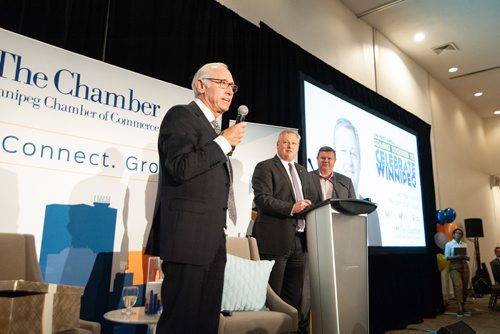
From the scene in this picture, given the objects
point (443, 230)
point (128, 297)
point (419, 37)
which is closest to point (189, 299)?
point (128, 297)

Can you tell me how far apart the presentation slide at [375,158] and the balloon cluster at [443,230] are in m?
0.66

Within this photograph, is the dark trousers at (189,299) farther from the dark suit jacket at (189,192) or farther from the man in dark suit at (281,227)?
the man in dark suit at (281,227)

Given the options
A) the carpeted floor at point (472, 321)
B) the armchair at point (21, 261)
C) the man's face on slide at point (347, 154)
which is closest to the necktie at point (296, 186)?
the armchair at point (21, 261)

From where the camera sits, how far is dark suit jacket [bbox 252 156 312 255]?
8.51 feet

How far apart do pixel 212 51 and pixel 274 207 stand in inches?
64.7

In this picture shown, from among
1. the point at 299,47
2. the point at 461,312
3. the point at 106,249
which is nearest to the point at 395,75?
the point at 299,47

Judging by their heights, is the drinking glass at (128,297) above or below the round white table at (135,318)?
above

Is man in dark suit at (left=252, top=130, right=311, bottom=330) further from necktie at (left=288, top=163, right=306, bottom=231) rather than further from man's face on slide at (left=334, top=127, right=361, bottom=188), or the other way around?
man's face on slide at (left=334, top=127, right=361, bottom=188)

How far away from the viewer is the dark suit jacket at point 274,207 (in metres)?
2.59

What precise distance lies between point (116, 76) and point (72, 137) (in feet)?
1.70

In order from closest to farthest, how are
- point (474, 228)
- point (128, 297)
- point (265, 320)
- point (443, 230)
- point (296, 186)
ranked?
point (128, 297), point (265, 320), point (296, 186), point (443, 230), point (474, 228)

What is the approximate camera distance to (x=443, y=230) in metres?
7.14

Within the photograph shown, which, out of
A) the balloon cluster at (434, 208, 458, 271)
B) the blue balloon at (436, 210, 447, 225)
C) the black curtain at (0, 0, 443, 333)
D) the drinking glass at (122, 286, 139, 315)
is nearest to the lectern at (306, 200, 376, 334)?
the drinking glass at (122, 286, 139, 315)

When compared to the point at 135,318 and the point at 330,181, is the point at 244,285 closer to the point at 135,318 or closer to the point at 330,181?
the point at 135,318
